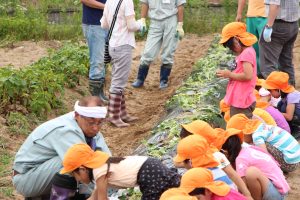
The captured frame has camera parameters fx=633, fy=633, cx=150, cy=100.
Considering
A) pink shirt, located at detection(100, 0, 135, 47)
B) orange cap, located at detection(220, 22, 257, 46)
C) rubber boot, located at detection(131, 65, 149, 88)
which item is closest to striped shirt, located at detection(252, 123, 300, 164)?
orange cap, located at detection(220, 22, 257, 46)

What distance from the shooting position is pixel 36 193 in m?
4.56

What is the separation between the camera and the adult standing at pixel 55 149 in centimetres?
435

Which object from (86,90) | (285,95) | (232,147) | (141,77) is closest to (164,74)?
(141,77)

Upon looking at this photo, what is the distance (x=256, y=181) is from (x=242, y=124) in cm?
70

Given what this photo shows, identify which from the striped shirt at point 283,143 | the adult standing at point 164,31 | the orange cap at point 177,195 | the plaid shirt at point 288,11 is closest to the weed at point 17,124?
the adult standing at point 164,31

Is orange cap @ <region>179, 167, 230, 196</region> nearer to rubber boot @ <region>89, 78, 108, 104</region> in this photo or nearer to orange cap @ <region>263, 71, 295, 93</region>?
orange cap @ <region>263, 71, 295, 93</region>

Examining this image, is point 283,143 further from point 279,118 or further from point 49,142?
point 49,142

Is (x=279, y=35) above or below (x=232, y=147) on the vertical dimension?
above

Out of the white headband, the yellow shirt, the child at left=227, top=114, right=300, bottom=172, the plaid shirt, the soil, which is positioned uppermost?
the plaid shirt

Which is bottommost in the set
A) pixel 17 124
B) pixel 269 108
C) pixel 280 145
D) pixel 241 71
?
pixel 17 124

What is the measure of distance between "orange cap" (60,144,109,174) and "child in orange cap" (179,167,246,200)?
0.57m

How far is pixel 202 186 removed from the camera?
12.8 feet

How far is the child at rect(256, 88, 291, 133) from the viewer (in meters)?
6.05

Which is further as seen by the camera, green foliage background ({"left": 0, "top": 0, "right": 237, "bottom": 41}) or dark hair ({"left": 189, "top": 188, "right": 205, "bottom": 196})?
green foliage background ({"left": 0, "top": 0, "right": 237, "bottom": 41})
